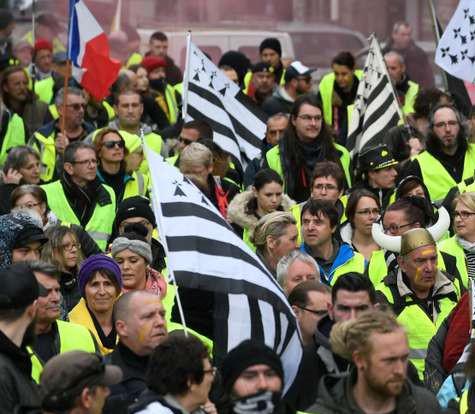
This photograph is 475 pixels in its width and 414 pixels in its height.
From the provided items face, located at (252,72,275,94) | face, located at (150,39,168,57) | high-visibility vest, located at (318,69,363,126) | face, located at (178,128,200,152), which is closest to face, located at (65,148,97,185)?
face, located at (178,128,200,152)

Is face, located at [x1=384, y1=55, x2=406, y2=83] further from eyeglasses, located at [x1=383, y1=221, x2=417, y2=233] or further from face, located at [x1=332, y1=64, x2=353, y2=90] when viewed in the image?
eyeglasses, located at [x1=383, y1=221, x2=417, y2=233]

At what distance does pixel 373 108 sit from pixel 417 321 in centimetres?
645

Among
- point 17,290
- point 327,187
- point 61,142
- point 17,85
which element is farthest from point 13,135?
point 17,290

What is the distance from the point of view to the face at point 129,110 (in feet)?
58.2

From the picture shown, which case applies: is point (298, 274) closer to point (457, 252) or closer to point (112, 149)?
point (457, 252)

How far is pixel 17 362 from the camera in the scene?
29.3ft

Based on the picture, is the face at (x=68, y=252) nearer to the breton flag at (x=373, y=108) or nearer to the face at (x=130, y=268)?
the face at (x=130, y=268)

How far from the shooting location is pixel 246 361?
8539 millimetres

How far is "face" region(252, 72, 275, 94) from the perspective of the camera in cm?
2050

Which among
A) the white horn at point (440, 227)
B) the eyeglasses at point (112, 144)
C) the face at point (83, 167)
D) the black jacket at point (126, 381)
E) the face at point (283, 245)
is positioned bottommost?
the black jacket at point (126, 381)

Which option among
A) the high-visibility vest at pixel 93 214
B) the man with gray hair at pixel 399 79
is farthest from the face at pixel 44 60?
the high-visibility vest at pixel 93 214

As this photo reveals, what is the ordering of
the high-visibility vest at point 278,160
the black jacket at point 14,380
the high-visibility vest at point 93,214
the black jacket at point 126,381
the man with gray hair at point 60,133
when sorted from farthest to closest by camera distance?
the man with gray hair at point 60,133
the high-visibility vest at point 278,160
the high-visibility vest at point 93,214
the black jacket at point 126,381
the black jacket at point 14,380

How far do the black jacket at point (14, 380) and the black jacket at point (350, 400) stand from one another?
126 centimetres

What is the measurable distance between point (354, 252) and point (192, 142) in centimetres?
286
